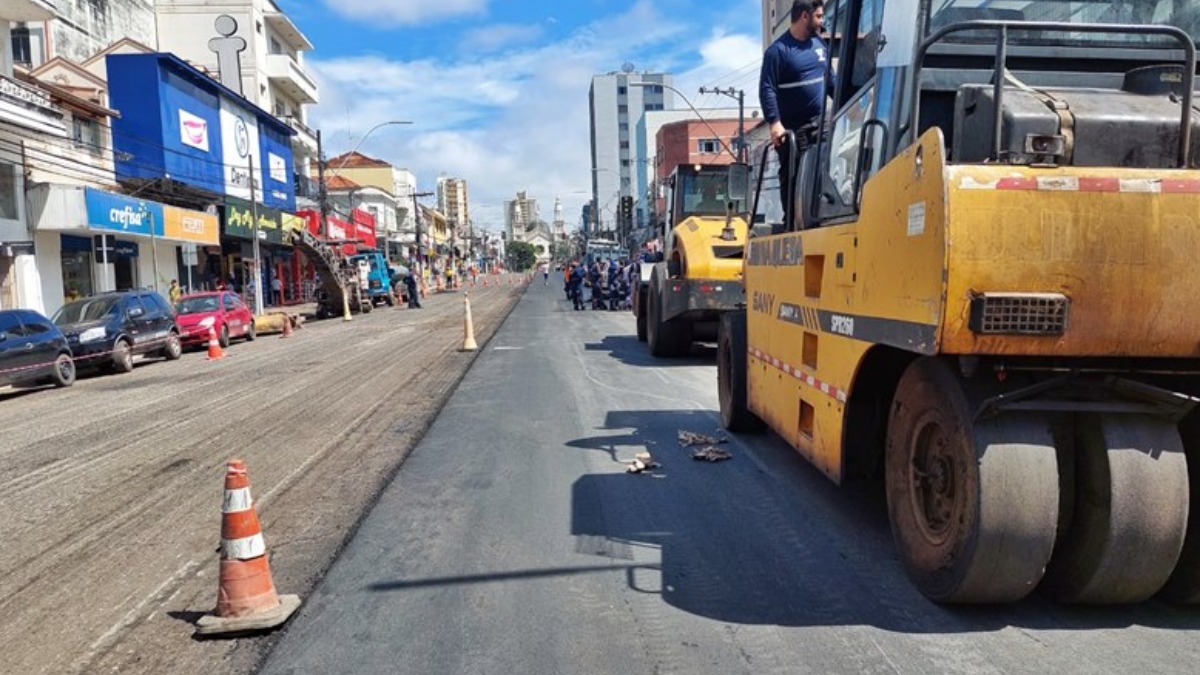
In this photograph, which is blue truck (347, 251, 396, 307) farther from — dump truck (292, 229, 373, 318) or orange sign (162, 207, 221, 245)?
orange sign (162, 207, 221, 245)

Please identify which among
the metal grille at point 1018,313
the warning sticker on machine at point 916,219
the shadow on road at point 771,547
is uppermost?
the warning sticker on machine at point 916,219

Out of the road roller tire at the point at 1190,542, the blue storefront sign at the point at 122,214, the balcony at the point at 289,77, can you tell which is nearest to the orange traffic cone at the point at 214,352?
the blue storefront sign at the point at 122,214

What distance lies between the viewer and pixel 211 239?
107 ft

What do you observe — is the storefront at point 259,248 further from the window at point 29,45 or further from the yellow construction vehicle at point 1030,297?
the yellow construction vehicle at point 1030,297

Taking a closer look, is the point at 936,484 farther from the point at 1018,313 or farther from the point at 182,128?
the point at 182,128

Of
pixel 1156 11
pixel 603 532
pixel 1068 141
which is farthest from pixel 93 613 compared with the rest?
pixel 1156 11

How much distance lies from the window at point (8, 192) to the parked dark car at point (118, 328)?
6.14 metres

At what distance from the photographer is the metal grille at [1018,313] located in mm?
3379

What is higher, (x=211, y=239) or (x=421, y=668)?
(x=211, y=239)

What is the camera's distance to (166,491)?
6.91 m

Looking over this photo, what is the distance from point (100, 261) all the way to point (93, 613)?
83.7 ft

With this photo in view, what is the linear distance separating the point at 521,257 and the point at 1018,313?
16418 cm

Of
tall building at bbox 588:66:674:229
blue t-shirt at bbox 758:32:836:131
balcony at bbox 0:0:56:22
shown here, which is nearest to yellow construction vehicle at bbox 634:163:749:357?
blue t-shirt at bbox 758:32:836:131

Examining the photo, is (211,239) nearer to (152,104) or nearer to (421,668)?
(152,104)
